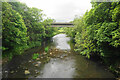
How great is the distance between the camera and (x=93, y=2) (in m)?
10.6

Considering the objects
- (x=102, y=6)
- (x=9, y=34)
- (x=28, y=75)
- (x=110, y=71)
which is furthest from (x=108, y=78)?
(x=9, y=34)

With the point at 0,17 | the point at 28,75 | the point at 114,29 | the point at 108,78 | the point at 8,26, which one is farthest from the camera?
the point at 28,75

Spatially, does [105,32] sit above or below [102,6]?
below

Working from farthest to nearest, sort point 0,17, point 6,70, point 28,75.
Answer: point 6,70 → point 28,75 → point 0,17

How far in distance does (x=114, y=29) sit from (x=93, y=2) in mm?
4763

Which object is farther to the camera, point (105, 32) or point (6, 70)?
point (6, 70)

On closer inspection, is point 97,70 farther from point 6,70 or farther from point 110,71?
point 6,70

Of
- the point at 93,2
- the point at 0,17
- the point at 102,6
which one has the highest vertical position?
the point at 93,2

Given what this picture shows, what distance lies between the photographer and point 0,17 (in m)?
6.37

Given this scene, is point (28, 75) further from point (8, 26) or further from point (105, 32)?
point (105, 32)

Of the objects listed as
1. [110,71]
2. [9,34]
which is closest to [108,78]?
[110,71]

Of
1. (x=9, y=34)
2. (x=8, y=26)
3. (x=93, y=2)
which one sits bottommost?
(x=9, y=34)

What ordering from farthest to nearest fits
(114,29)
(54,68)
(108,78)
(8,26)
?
(54,68)
(108,78)
(114,29)
(8,26)

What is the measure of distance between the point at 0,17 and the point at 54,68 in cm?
872
